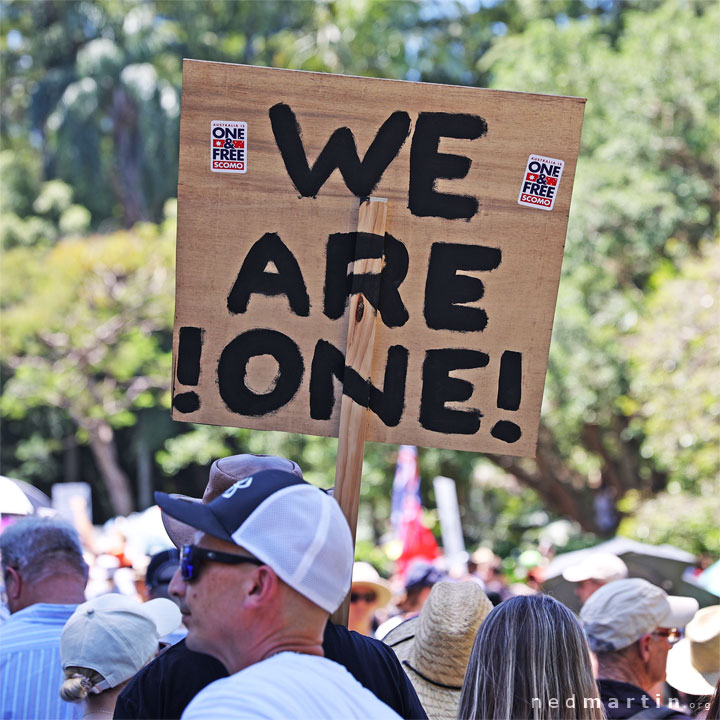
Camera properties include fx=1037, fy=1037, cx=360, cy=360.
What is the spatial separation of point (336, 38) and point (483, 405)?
24.3 m

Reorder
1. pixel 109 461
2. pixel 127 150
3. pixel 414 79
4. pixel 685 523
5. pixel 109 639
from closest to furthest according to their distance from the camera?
pixel 109 639
pixel 685 523
pixel 109 461
pixel 414 79
pixel 127 150

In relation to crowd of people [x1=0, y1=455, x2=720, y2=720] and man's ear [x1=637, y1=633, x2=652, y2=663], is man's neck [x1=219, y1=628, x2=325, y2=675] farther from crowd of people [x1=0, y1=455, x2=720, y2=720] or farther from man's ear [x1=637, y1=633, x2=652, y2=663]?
man's ear [x1=637, y1=633, x2=652, y2=663]

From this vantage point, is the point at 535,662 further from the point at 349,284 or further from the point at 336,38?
the point at 336,38

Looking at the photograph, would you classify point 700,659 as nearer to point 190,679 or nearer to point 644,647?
point 644,647

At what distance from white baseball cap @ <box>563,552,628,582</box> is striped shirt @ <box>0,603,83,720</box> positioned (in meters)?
2.96

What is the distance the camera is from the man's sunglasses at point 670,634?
11.3ft

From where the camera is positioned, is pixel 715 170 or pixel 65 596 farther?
pixel 715 170

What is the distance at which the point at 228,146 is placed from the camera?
8.59 ft

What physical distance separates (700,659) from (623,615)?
0.58 m

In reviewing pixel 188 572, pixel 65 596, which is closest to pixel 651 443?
pixel 65 596

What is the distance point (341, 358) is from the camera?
2.68m

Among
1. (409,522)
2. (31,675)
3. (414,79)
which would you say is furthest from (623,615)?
(414,79)

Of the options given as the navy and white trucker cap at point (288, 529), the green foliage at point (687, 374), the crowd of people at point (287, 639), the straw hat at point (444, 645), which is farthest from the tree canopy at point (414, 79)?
the navy and white trucker cap at point (288, 529)

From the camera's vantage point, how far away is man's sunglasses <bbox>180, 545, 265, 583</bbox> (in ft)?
5.81
